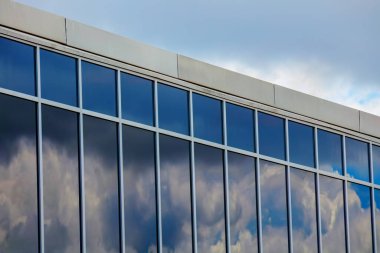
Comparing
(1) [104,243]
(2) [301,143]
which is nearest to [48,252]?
(1) [104,243]

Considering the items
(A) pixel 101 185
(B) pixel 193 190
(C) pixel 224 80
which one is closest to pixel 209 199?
(B) pixel 193 190

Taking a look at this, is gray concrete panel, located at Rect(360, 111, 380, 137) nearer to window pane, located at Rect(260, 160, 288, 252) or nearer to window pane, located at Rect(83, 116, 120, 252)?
window pane, located at Rect(260, 160, 288, 252)

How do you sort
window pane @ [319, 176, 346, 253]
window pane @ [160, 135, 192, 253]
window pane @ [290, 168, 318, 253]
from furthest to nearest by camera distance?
1. window pane @ [319, 176, 346, 253]
2. window pane @ [290, 168, 318, 253]
3. window pane @ [160, 135, 192, 253]

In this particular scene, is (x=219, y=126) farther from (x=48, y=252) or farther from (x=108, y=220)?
(x=48, y=252)

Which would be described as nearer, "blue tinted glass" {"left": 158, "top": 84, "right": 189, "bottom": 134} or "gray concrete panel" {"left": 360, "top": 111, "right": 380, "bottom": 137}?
"blue tinted glass" {"left": 158, "top": 84, "right": 189, "bottom": 134}

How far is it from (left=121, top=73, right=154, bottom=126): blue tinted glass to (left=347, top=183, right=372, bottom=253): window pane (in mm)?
7048

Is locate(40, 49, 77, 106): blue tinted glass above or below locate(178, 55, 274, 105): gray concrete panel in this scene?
below

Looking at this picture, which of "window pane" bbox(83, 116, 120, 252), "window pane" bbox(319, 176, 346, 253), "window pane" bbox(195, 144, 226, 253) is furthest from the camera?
"window pane" bbox(319, 176, 346, 253)

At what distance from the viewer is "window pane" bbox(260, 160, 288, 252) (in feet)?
85.4

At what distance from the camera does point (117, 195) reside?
22297 mm

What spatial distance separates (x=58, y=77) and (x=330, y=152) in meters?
8.71

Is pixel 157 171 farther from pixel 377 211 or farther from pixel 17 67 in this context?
pixel 377 211

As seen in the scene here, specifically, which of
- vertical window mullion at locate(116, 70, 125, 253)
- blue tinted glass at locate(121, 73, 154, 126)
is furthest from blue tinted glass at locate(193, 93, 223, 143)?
vertical window mullion at locate(116, 70, 125, 253)

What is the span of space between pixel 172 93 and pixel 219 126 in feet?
4.95
